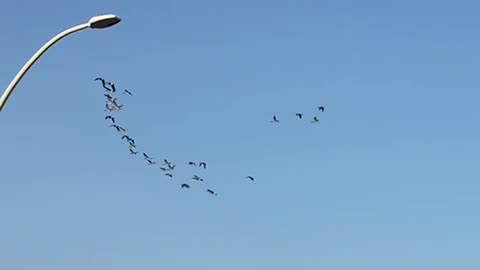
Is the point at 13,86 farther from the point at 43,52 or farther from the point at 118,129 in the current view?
the point at 118,129

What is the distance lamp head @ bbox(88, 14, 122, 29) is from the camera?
14.7 meters

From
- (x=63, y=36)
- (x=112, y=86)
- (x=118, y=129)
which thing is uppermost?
(x=118, y=129)

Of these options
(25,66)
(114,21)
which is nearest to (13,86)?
(25,66)

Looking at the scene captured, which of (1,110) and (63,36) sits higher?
(63,36)

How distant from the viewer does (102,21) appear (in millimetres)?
15055

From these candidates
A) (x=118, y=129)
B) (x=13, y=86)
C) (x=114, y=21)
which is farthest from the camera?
(x=118, y=129)

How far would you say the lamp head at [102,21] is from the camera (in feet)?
48.3

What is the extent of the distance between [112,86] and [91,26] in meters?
17.7

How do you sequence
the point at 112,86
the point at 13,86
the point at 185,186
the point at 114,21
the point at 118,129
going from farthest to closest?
the point at 185,186 → the point at 118,129 → the point at 112,86 → the point at 13,86 → the point at 114,21

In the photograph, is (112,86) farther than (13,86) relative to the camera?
Yes

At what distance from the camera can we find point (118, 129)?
43.3 metres

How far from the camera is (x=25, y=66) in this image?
1597cm

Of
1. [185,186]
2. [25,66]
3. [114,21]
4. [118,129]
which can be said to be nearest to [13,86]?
[25,66]

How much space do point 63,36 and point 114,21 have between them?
8.83 feet
